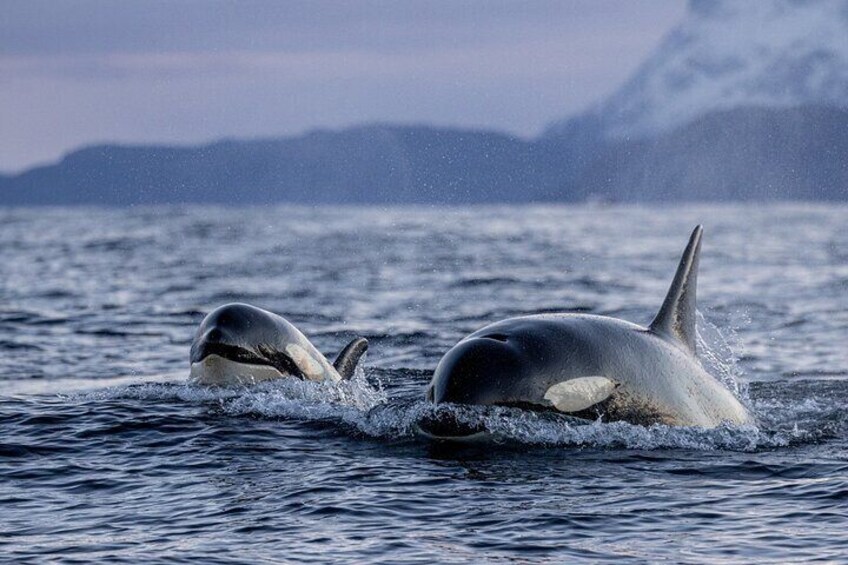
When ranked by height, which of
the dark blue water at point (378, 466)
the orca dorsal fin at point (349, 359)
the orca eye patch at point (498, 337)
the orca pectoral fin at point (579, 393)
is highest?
the orca eye patch at point (498, 337)

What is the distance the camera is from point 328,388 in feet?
60.3

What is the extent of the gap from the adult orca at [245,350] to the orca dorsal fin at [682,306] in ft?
17.4

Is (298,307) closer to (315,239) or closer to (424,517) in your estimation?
(424,517)

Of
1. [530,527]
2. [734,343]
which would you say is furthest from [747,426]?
[734,343]

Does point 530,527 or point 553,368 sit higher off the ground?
point 553,368

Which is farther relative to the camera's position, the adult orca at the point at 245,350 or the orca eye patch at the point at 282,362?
the orca eye patch at the point at 282,362

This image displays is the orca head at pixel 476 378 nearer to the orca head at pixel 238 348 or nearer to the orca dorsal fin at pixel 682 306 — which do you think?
the orca dorsal fin at pixel 682 306

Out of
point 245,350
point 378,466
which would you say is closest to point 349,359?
point 245,350

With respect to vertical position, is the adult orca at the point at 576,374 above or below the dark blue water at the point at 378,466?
above

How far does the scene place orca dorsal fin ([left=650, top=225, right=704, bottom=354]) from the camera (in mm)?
15016

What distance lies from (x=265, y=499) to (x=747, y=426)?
5.35 metres

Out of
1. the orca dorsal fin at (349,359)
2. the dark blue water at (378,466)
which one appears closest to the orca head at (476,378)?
the dark blue water at (378,466)

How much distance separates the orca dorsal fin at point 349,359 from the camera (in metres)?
19.8

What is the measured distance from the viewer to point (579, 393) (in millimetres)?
13156
